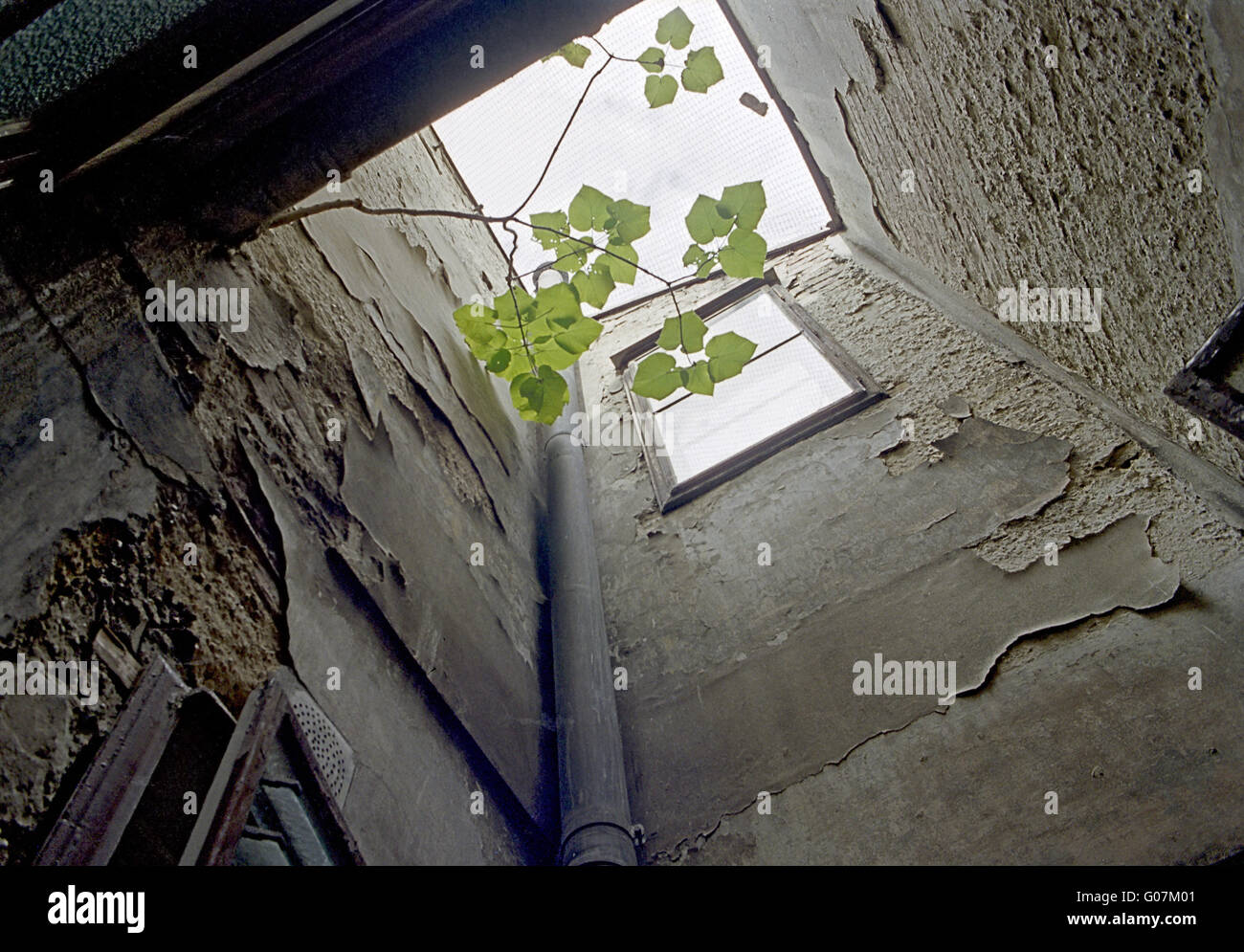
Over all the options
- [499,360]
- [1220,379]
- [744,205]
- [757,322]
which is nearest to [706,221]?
[744,205]

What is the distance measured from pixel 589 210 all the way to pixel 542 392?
0.63 metres

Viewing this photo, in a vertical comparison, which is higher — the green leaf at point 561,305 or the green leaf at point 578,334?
the green leaf at point 561,305

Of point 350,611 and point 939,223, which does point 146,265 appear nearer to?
point 350,611

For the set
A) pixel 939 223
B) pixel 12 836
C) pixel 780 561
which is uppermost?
pixel 12 836

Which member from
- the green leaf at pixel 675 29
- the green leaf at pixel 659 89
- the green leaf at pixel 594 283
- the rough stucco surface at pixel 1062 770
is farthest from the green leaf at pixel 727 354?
the rough stucco surface at pixel 1062 770

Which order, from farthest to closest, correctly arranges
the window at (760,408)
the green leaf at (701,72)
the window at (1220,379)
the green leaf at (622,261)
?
the window at (760,408)
the green leaf at (622,261)
the green leaf at (701,72)
the window at (1220,379)

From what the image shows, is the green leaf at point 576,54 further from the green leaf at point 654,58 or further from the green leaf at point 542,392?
the green leaf at point 542,392

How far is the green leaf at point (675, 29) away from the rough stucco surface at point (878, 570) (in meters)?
1.92

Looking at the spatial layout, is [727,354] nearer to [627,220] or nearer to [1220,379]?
[627,220]

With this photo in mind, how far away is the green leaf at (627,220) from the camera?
2.26 meters

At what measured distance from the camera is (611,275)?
7.66 feet

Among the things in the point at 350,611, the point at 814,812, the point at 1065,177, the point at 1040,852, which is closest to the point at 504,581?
the point at 350,611

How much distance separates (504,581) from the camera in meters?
2.86

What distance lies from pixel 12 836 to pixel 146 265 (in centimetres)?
114
